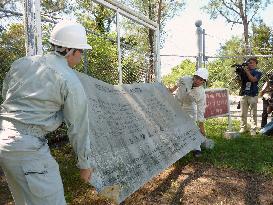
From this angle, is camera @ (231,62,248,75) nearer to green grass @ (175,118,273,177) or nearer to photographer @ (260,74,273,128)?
photographer @ (260,74,273,128)

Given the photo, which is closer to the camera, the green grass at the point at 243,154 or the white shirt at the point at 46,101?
the white shirt at the point at 46,101

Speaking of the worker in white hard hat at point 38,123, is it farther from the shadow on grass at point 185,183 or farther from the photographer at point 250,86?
the photographer at point 250,86

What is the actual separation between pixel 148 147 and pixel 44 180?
2.67 metres

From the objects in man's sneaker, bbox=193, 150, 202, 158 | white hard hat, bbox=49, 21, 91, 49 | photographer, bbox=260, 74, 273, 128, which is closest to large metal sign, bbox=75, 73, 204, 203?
man's sneaker, bbox=193, 150, 202, 158

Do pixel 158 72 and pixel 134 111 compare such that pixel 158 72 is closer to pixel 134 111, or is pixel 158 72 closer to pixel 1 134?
pixel 134 111

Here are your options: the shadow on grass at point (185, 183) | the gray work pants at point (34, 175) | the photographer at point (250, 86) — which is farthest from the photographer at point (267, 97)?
the gray work pants at point (34, 175)

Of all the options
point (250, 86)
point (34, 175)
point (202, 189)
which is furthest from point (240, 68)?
point (34, 175)

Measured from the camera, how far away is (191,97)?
7.38m

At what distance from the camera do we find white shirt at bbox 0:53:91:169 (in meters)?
2.61

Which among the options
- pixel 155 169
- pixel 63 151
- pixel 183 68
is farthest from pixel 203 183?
pixel 183 68

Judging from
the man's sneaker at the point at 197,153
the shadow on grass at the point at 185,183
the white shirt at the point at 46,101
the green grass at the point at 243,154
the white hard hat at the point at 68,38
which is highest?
the white hard hat at the point at 68,38

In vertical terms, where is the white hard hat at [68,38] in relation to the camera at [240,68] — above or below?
above

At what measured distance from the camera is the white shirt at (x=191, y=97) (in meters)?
7.27

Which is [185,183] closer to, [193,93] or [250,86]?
[193,93]
